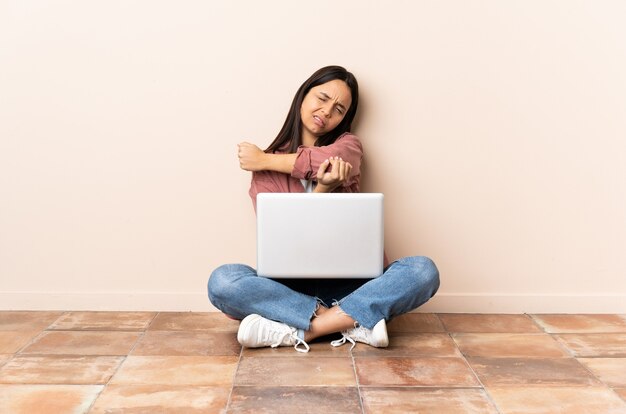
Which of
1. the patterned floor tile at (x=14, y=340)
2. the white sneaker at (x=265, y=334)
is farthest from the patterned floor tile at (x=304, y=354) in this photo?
the patterned floor tile at (x=14, y=340)

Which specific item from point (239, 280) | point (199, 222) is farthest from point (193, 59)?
point (239, 280)

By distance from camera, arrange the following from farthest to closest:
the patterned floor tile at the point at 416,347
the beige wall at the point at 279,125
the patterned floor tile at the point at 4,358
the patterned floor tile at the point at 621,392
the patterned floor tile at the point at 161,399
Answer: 1. the beige wall at the point at 279,125
2. the patterned floor tile at the point at 416,347
3. the patterned floor tile at the point at 4,358
4. the patterned floor tile at the point at 621,392
5. the patterned floor tile at the point at 161,399

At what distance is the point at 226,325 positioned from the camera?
231cm

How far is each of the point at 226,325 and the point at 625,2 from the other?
1.74 metres

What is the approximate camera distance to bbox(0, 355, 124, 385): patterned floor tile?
177cm

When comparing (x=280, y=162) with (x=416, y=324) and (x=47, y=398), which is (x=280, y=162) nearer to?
(x=416, y=324)

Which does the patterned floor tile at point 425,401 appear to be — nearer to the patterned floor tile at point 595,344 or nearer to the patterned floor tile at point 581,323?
the patterned floor tile at point 595,344

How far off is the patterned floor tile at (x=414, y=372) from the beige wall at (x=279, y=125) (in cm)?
57

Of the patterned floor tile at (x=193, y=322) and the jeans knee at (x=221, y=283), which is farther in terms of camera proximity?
the patterned floor tile at (x=193, y=322)

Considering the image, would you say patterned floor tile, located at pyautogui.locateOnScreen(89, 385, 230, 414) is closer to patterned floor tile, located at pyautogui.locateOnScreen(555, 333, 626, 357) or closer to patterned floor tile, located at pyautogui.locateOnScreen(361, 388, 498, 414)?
patterned floor tile, located at pyautogui.locateOnScreen(361, 388, 498, 414)

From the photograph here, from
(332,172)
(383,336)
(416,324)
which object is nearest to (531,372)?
(383,336)

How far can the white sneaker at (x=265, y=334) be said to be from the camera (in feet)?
6.64

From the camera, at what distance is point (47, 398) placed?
5.43 ft

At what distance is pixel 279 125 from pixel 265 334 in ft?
2.40
